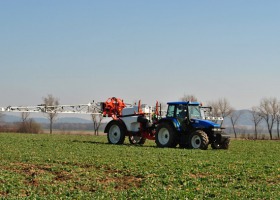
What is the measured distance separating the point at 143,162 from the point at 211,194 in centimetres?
649

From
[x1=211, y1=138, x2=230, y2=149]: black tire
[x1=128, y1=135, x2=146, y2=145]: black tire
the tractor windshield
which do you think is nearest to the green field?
the tractor windshield

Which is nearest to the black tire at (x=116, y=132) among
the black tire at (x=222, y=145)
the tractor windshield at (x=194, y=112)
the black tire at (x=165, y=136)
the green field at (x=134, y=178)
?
the black tire at (x=165, y=136)

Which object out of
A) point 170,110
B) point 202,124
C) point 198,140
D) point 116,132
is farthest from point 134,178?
point 116,132

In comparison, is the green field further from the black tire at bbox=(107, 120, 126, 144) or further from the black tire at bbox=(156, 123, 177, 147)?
the black tire at bbox=(107, 120, 126, 144)

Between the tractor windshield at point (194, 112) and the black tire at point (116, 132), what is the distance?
5703 mm

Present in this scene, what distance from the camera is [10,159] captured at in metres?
19.8

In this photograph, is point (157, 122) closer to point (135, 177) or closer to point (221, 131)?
point (221, 131)

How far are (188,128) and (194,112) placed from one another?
1026mm

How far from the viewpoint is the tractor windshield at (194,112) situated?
90.9 ft

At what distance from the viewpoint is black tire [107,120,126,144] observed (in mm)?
31531

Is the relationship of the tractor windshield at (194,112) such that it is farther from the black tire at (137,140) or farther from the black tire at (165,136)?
the black tire at (137,140)

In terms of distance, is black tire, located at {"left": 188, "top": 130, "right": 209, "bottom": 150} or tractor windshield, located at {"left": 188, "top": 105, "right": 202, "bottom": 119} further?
tractor windshield, located at {"left": 188, "top": 105, "right": 202, "bottom": 119}

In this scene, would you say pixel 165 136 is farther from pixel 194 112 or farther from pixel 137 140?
pixel 137 140

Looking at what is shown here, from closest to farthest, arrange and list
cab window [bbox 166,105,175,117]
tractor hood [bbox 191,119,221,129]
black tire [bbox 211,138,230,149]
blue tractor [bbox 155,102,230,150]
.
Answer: tractor hood [bbox 191,119,221,129], blue tractor [bbox 155,102,230,150], black tire [bbox 211,138,230,149], cab window [bbox 166,105,175,117]
